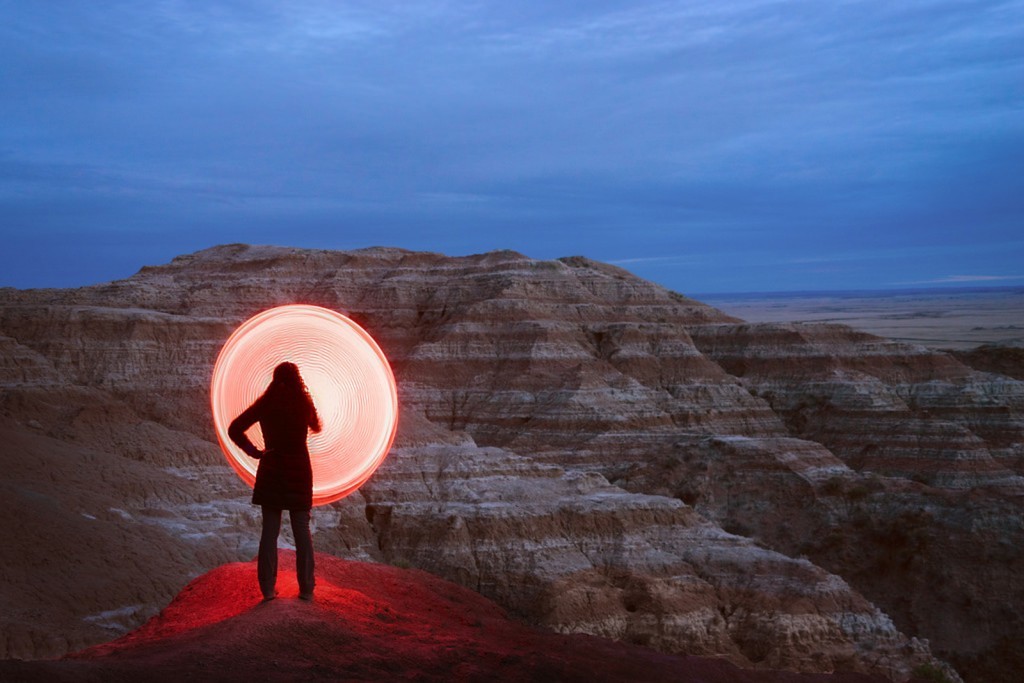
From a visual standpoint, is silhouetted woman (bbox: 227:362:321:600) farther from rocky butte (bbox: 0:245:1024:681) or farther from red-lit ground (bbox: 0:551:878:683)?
rocky butte (bbox: 0:245:1024:681)

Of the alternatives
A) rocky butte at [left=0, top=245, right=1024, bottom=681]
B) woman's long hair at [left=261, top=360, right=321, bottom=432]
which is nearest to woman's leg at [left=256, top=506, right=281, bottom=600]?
woman's long hair at [left=261, top=360, right=321, bottom=432]

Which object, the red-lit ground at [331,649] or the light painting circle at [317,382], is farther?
the light painting circle at [317,382]

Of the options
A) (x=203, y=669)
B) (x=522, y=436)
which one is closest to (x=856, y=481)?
(x=522, y=436)

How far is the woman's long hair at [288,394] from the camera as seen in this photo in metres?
14.4

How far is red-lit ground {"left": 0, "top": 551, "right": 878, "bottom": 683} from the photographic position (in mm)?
11609

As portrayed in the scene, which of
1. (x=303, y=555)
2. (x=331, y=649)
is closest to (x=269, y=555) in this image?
(x=303, y=555)

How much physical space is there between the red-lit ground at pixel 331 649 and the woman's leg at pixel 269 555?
20 cm

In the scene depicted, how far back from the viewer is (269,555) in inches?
558

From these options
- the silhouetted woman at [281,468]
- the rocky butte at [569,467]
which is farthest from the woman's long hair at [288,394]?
the rocky butte at [569,467]

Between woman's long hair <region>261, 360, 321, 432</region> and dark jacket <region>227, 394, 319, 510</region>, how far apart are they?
0.5 inches

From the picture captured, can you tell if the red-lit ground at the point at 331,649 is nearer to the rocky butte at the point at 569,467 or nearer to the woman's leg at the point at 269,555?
the woman's leg at the point at 269,555

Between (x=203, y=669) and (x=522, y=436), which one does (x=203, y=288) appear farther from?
(x=203, y=669)

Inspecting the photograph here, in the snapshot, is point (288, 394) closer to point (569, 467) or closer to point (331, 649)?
point (331, 649)

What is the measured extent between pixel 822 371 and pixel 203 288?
32.9 metres
